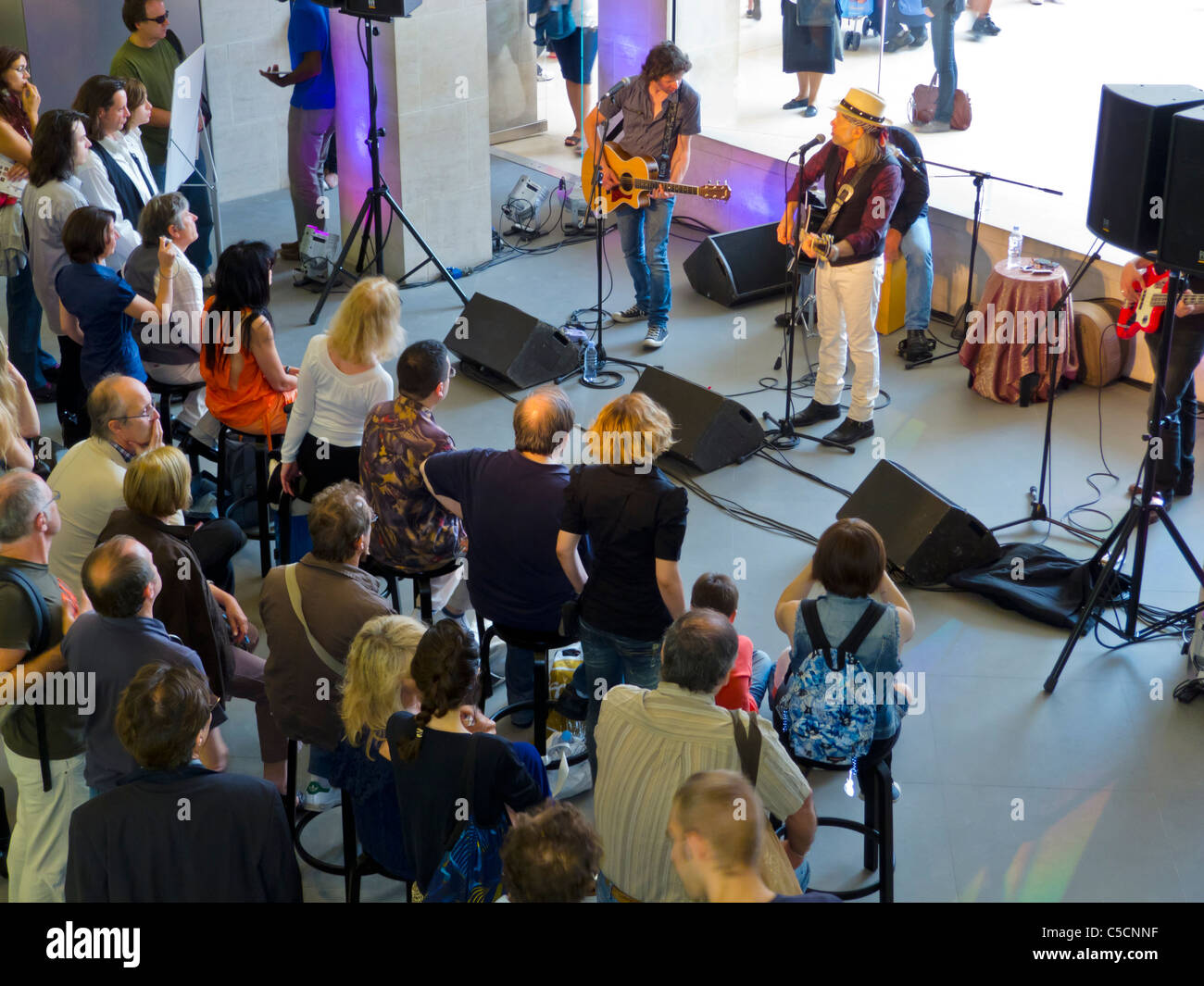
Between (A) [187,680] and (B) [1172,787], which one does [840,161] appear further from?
(A) [187,680]

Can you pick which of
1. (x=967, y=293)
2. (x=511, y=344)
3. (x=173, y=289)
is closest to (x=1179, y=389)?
(x=967, y=293)

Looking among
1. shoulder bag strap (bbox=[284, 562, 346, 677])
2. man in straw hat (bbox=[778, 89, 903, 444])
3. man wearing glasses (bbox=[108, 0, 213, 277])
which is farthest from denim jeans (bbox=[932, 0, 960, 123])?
shoulder bag strap (bbox=[284, 562, 346, 677])

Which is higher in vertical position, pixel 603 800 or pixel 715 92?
pixel 715 92

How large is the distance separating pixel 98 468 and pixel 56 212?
2.22 metres

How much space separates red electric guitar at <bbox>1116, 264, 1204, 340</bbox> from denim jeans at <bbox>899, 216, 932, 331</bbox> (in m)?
1.76

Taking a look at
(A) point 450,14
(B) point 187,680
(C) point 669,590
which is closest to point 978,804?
(C) point 669,590

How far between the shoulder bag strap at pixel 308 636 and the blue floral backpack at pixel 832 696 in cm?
128

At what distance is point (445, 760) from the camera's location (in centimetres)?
299

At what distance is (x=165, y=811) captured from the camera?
9.23 ft

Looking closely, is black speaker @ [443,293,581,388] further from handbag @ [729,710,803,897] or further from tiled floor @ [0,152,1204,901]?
handbag @ [729,710,803,897]

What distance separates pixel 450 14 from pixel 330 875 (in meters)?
5.77

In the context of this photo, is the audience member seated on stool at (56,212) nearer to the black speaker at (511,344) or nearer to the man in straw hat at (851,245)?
the black speaker at (511,344)

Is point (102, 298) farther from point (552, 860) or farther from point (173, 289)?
point (552, 860)

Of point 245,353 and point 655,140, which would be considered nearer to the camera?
point 245,353
